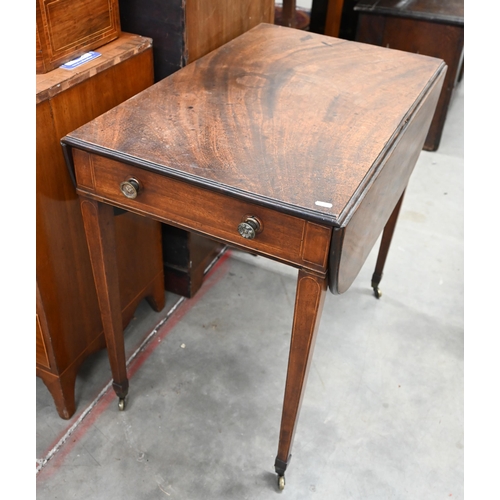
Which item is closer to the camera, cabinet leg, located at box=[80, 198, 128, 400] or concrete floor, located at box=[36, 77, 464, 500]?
cabinet leg, located at box=[80, 198, 128, 400]

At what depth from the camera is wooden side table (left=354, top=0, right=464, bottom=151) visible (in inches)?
98.1

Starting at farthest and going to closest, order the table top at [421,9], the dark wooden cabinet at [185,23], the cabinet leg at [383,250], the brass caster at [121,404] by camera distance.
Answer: the table top at [421,9] < the cabinet leg at [383,250] < the brass caster at [121,404] < the dark wooden cabinet at [185,23]

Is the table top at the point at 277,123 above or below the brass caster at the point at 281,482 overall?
above

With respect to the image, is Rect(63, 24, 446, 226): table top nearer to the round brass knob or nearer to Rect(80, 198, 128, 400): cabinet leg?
the round brass knob

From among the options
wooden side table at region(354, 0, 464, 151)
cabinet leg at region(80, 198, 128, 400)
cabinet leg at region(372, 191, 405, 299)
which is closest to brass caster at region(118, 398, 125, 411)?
cabinet leg at region(80, 198, 128, 400)

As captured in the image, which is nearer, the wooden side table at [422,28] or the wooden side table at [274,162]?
the wooden side table at [274,162]

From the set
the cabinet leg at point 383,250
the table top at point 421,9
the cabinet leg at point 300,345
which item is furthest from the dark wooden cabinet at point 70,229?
the table top at point 421,9

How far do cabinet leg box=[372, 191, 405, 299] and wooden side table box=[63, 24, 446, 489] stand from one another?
14.0 inches

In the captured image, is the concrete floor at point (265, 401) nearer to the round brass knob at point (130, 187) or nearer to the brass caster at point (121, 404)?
the brass caster at point (121, 404)

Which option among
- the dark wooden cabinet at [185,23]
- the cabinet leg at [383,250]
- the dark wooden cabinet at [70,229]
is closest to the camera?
the dark wooden cabinet at [70,229]

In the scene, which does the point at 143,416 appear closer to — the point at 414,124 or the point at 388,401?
the point at 388,401

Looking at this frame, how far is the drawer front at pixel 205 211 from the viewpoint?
0.93 m

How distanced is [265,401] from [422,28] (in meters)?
1.90

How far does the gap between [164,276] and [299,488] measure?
32.1 inches
